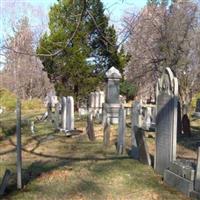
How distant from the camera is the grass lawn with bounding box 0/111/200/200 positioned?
7.70m

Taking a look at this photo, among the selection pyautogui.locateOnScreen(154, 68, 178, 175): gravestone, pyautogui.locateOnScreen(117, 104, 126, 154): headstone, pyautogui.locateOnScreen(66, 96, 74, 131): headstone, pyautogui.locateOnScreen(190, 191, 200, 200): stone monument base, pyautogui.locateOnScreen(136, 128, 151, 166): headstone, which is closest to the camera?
pyautogui.locateOnScreen(190, 191, 200, 200): stone monument base

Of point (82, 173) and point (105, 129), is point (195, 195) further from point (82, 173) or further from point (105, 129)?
point (105, 129)

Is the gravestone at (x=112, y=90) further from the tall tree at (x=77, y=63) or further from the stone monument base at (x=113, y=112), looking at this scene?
the tall tree at (x=77, y=63)

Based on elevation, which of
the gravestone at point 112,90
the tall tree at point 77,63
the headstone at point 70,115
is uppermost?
the tall tree at point 77,63

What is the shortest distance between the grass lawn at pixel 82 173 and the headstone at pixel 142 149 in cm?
18

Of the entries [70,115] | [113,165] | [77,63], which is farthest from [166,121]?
[77,63]

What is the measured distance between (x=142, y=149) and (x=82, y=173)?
1704mm

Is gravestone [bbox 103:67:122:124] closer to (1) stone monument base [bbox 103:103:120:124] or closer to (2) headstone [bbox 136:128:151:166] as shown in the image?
(1) stone monument base [bbox 103:103:120:124]

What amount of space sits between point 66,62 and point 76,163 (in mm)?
17917

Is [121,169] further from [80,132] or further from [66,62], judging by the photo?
[66,62]

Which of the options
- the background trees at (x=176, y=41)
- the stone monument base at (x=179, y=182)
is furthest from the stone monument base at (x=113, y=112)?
the stone monument base at (x=179, y=182)

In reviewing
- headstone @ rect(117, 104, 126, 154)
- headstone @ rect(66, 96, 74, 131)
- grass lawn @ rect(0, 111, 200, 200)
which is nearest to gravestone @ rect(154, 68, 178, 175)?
grass lawn @ rect(0, 111, 200, 200)

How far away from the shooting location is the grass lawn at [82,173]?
7.70 meters

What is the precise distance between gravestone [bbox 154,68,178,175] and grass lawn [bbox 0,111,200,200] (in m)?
0.39
